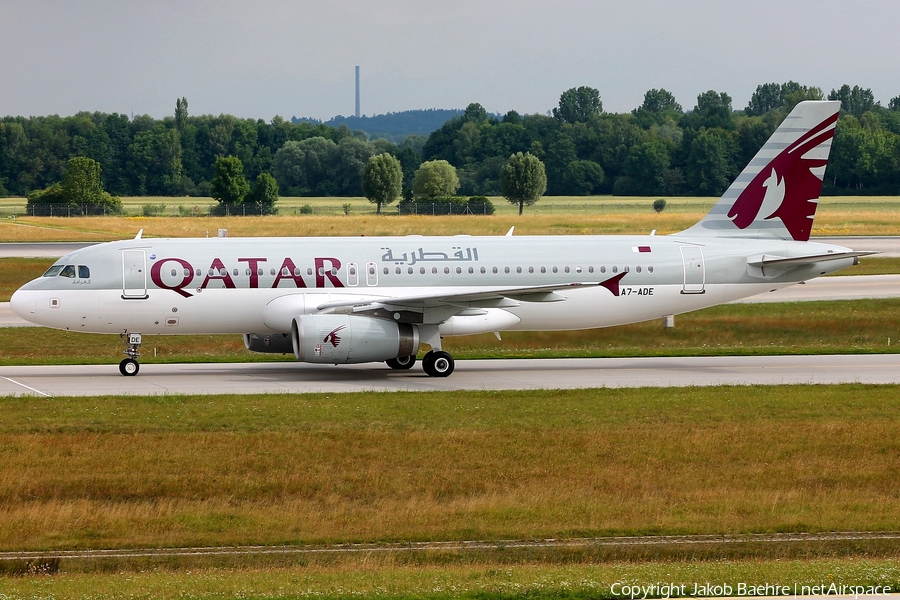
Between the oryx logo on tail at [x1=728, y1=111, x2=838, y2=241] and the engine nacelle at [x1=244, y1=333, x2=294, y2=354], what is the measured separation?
570 inches

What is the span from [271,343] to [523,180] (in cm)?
11247

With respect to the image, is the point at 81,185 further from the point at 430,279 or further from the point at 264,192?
the point at 430,279

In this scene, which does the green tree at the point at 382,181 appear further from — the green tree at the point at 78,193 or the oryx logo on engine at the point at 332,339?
the oryx logo on engine at the point at 332,339

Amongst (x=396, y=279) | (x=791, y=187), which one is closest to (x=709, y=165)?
(x=791, y=187)

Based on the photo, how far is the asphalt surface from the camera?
30.6 meters

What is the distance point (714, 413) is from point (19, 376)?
1935 centimetres

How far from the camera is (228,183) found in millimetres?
146625

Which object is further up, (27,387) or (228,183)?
(228,183)

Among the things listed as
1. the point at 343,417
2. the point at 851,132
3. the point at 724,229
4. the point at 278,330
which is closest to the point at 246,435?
the point at 343,417

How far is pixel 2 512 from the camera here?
1833 cm

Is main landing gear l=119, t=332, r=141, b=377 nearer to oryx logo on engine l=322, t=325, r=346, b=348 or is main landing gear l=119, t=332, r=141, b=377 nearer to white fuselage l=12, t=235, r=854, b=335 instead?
white fuselage l=12, t=235, r=854, b=335

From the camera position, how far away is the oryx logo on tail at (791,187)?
120 ft

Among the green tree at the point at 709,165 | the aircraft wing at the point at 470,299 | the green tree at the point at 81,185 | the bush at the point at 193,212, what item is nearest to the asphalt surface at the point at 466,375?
the aircraft wing at the point at 470,299

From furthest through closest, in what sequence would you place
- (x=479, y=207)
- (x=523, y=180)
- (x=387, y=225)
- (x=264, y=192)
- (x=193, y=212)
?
(x=264, y=192) → (x=523, y=180) → (x=193, y=212) → (x=479, y=207) → (x=387, y=225)
